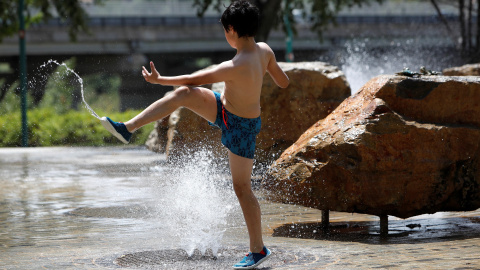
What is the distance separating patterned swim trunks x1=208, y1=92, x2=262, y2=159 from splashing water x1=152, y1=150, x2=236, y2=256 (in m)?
0.79

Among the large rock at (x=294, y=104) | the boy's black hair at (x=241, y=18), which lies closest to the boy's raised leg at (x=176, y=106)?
the boy's black hair at (x=241, y=18)

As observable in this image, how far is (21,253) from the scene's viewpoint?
17.3ft

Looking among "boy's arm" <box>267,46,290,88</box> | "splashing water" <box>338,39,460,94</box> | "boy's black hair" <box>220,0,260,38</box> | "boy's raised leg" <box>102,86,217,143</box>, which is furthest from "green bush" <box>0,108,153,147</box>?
"boy's black hair" <box>220,0,260,38</box>

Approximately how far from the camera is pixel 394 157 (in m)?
5.86

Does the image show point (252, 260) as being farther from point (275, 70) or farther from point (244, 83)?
point (275, 70)

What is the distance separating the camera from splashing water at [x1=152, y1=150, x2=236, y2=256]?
5.54 m

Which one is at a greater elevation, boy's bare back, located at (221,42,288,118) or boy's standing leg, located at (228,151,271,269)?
boy's bare back, located at (221,42,288,118)

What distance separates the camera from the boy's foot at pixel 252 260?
4.59 m

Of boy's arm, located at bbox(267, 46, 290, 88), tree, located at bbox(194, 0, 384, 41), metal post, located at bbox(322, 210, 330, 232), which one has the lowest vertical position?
metal post, located at bbox(322, 210, 330, 232)

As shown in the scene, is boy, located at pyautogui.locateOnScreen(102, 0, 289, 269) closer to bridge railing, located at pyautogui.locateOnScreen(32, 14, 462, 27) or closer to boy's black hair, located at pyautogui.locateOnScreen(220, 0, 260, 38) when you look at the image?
boy's black hair, located at pyautogui.locateOnScreen(220, 0, 260, 38)

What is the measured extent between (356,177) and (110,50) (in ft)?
138

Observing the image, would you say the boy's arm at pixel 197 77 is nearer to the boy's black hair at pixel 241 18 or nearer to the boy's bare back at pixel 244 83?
the boy's bare back at pixel 244 83

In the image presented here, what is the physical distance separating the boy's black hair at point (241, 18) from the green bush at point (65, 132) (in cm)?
1400

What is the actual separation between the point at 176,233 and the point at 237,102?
5.67 ft
